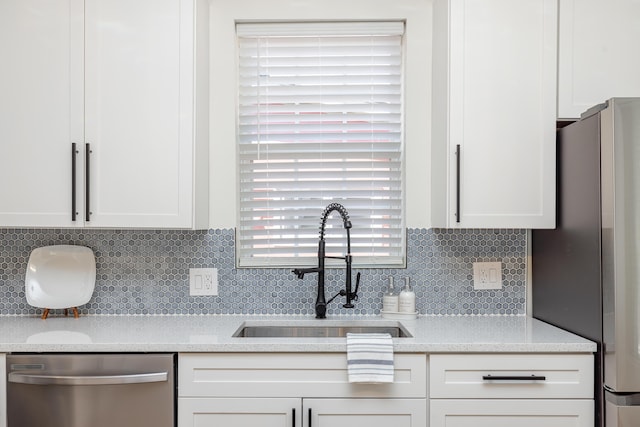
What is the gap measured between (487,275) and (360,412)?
96cm

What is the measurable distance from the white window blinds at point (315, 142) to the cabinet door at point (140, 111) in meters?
0.39

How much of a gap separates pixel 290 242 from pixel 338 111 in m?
0.67

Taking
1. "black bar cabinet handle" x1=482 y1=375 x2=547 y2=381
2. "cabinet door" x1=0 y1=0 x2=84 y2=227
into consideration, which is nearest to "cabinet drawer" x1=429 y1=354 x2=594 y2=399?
"black bar cabinet handle" x1=482 y1=375 x2=547 y2=381

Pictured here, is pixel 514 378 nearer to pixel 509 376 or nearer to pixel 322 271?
pixel 509 376

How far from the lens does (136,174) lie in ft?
6.47

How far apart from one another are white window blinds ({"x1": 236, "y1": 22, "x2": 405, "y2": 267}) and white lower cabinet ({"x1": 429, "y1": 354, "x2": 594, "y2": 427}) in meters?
0.70

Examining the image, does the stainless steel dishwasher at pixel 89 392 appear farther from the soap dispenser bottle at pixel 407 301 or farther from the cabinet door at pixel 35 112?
the soap dispenser bottle at pixel 407 301

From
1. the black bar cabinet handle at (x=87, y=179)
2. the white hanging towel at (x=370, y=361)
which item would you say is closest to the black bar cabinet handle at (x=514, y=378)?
the white hanging towel at (x=370, y=361)

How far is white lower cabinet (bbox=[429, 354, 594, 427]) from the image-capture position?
1.72m

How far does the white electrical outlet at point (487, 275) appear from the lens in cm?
229

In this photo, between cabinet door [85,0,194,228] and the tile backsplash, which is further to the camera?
the tile backsplash

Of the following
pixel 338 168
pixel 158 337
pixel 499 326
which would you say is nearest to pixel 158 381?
pixel 158 337

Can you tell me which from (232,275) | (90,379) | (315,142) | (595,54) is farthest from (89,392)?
(595,54)

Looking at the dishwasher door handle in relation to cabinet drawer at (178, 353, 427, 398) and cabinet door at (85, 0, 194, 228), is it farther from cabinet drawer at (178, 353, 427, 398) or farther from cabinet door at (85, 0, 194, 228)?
cabinet door at (85, 0, 194, 228)
